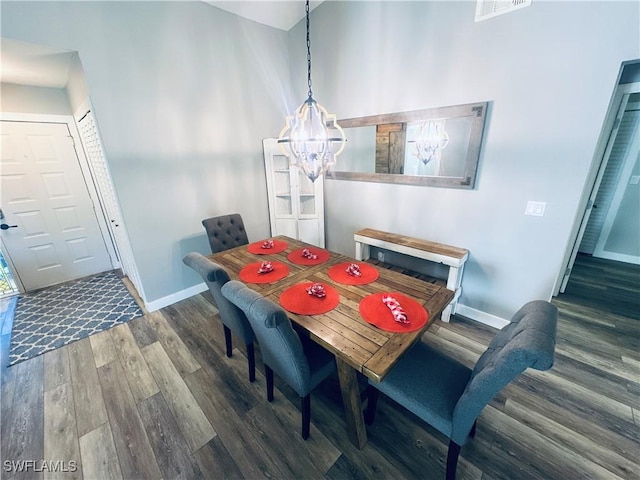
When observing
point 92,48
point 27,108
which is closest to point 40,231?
point 27,108

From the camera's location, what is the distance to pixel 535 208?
201 cm

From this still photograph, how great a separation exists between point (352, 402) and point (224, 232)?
2.18 metres

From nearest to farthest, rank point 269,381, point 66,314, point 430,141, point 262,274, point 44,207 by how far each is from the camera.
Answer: point 269,381 → point 262,274 → point 430,141 → point 66,314 → point 44,207

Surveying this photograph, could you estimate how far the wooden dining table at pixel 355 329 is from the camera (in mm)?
1185

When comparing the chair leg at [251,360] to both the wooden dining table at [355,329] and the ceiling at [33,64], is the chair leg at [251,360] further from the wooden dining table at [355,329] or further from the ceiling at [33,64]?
the ceiling at [33,64]

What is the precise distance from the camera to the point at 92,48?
210cm

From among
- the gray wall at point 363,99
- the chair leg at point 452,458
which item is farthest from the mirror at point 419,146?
the chair leg at point 452,458

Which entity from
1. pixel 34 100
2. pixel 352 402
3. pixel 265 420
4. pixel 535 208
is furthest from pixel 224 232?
pixel 535 208

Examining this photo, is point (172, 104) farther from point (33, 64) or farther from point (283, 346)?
point (283, 346)

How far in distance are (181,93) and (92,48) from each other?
2.29 ft

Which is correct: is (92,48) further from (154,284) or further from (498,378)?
(498,378)

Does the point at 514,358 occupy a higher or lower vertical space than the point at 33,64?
lower

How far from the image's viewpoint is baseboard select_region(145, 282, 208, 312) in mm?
2828

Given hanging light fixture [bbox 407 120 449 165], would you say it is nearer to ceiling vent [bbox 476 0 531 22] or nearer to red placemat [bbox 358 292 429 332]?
ceiling vent [bbox 476 0 531 22]
